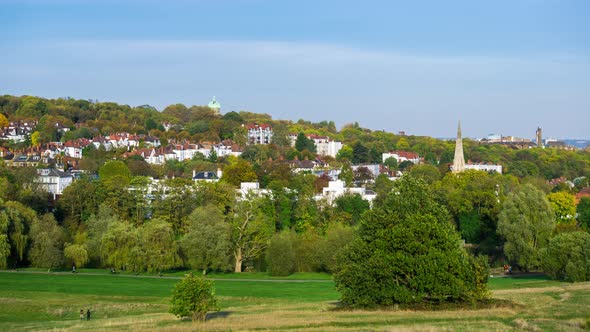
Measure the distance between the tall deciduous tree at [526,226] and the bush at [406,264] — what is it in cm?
2590

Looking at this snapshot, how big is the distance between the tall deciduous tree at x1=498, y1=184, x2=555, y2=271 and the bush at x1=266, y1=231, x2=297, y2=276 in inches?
605

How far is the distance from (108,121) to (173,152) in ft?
113

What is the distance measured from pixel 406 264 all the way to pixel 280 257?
2661 cm

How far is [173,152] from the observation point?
466 ft

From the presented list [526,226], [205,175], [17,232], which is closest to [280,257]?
[526,226]

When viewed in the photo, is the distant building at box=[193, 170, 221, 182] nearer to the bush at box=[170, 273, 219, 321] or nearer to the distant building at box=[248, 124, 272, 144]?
the distant building at box=[248, 124, 272, 144]

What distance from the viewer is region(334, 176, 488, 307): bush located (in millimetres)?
33000

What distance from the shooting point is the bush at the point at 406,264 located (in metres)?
33.0

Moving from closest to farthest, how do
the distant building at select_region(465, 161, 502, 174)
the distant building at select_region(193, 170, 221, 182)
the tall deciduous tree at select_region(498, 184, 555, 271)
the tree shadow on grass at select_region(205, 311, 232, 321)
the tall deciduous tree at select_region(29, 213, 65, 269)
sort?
1. the tree shadow on grass at select_region(205, 311, 232, 321)
2. the tall deciduous tree at select_region(498, 184, 555, 271)
3. the tall deciduous tree at select_region(29, 213, 65, 269)
4. the distant building at select_region(193, 170, 221, 182)
5. the distant building at select_region(465, 161, 502, 174)

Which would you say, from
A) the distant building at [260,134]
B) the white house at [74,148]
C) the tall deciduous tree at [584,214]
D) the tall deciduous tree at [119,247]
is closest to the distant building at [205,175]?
the white house at [74,148]

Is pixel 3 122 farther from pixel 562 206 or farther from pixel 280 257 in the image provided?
pixel 280 257

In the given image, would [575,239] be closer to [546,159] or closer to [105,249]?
[105,249]

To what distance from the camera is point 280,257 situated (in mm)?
59125

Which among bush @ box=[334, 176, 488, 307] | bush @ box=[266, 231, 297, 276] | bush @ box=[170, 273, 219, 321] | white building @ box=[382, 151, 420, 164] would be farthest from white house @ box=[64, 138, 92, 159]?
bush @ box=[334, 176, 488, 307]
